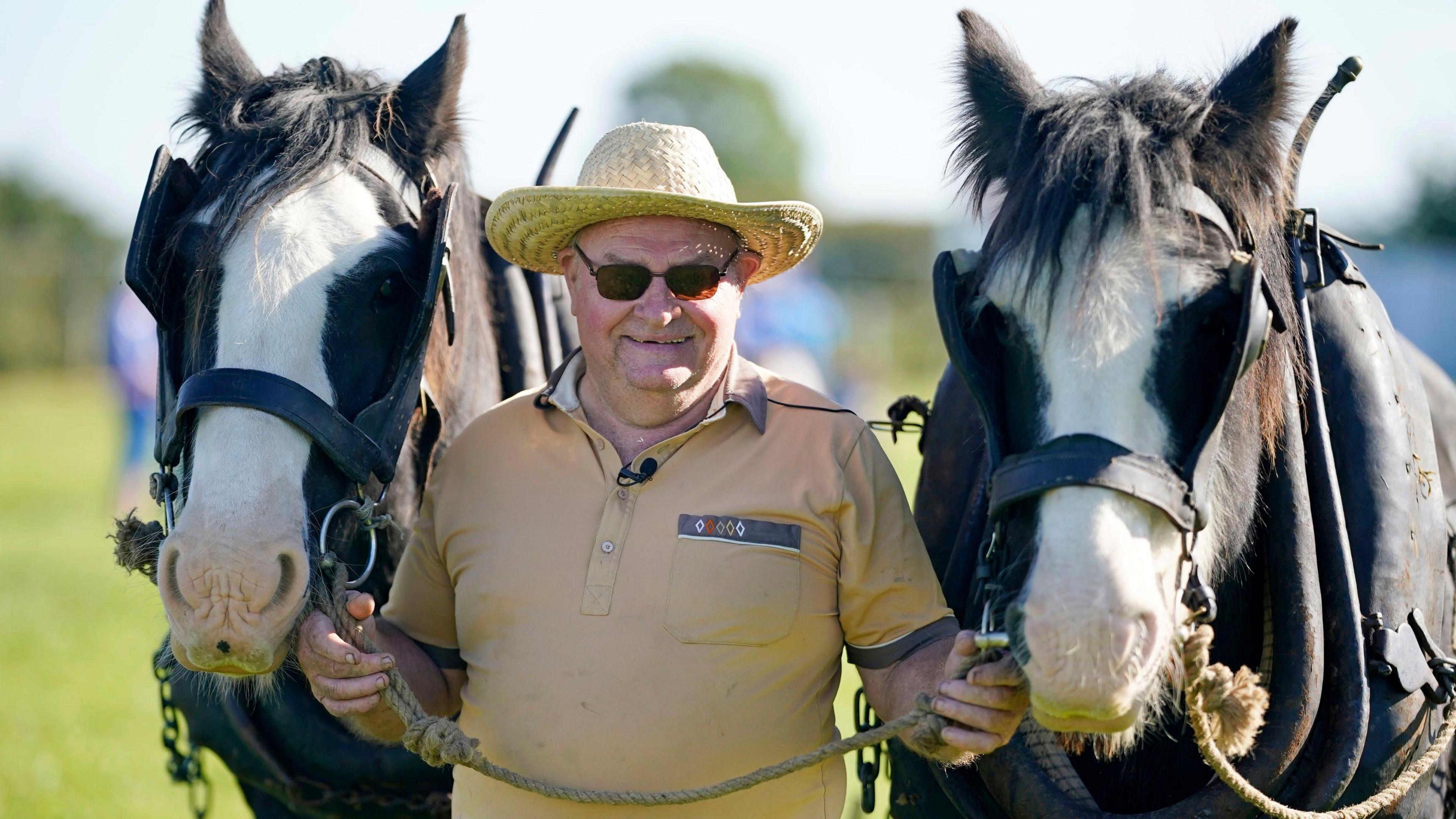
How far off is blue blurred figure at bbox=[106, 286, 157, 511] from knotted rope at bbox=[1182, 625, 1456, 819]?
926 centimetres

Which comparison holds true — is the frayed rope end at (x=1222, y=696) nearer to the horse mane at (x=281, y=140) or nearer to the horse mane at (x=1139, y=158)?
the horse mane at (x=1139, y=158)

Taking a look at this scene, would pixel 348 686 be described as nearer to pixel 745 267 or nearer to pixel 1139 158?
pixel 745 267

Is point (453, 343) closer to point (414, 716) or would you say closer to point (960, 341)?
point (414, 716)

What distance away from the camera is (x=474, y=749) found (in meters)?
2.32

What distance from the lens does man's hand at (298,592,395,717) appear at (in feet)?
7.28

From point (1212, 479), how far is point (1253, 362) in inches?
8.7

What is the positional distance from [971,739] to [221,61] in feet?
7.32

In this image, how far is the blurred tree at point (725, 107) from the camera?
66.4m

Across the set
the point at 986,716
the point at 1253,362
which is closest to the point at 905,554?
the point at 986,716

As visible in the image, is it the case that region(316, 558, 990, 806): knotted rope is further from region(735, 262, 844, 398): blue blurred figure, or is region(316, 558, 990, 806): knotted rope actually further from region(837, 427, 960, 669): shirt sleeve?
region(735, 262, 844, 398): blue blurred figure

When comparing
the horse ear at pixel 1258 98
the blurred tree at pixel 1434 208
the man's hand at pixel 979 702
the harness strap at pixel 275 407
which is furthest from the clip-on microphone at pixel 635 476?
the blurred tree at pixel 1434 208

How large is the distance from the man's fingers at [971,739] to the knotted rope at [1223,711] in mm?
334

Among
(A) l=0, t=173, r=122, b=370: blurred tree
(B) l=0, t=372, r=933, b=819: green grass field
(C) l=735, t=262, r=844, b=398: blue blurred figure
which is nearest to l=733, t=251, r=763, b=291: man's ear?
(B) l=0, t=372, r=933, b=819: green grass field

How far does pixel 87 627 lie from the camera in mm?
7738
